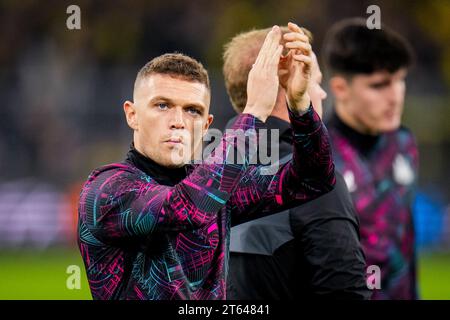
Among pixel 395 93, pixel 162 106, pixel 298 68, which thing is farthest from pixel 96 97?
pixel 298 68

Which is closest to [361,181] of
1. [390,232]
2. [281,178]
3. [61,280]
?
[390,232]

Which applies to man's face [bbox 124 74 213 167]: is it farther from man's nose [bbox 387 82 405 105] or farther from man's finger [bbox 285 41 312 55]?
man's nose [bbox 387 82 405 105]

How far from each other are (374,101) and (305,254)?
89.9 inches

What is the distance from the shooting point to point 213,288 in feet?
9.74

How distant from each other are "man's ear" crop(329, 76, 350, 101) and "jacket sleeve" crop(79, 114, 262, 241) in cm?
299

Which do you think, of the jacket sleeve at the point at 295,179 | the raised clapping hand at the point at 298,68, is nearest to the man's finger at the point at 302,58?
the raised clapping hand at the point at 298,68

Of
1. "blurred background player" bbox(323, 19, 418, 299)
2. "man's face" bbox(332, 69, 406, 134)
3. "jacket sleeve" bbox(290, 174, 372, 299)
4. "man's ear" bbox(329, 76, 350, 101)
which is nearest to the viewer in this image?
"jacket sleeve" bbox(290, 174, 372, 299)

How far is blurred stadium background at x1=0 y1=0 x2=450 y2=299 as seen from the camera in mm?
13797

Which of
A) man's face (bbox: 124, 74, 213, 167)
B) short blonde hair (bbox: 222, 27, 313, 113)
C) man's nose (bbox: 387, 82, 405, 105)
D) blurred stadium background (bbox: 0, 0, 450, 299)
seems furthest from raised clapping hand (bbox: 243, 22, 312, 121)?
blurred stadium background (bbox: 0, 0, 450, 299)

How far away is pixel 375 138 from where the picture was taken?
5574 millimetres

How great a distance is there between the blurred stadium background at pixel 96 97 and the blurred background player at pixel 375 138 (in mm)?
4547

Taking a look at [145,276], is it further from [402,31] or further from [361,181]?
[402,31]

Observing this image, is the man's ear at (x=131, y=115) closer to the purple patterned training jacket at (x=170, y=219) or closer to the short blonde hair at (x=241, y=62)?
the purple patterned training jacket at (x=170, y=219)

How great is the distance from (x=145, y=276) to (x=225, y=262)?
0.32m
